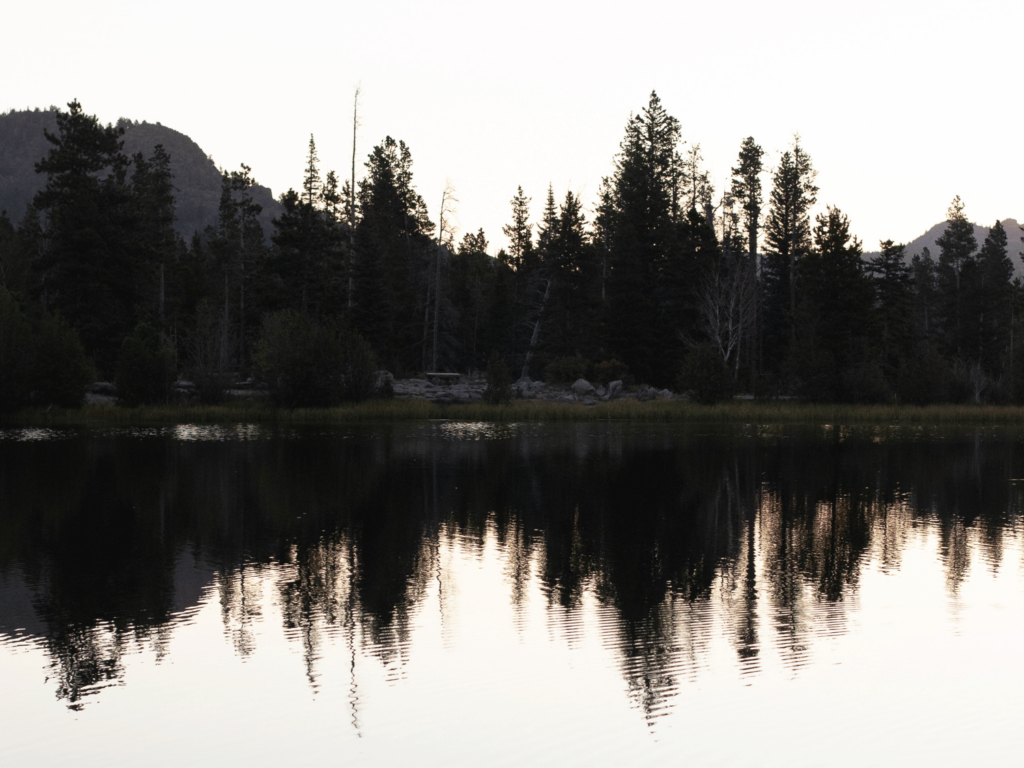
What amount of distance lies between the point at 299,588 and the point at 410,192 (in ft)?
256

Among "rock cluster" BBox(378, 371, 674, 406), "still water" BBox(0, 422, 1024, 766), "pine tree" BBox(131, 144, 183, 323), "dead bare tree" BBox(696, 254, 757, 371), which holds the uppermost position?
"pine tree" BBox(131, 144, 183, 323)

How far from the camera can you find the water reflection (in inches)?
354

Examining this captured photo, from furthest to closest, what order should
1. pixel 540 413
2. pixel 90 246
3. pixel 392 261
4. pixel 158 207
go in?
pixel 158 207 → pixel 392 261 → pixel 90 246 → pixel 540 413

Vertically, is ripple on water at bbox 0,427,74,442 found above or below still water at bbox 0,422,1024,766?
above

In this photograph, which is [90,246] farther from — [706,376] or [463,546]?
[463,546]

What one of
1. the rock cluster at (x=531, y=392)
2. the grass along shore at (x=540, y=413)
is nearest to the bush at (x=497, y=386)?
the grass along shore at (x=540, y=413)

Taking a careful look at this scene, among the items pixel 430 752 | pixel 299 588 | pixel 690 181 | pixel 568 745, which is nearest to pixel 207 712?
pixel 430 752

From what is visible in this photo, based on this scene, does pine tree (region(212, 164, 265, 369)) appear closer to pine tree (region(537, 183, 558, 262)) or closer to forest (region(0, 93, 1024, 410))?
forest (region(0, 93, 1024, 410))

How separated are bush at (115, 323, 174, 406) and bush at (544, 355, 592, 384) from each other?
966 inches

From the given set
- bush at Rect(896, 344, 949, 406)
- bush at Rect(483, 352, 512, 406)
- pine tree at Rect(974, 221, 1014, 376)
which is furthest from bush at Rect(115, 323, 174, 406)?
pine tree at Rect(974, 221, 1014, 376)

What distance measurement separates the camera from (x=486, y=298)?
7550cm

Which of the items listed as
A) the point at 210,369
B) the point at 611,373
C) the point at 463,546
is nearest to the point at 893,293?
the point at 611,373

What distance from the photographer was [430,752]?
20.8 feet

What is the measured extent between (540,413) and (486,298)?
32.9 meters
